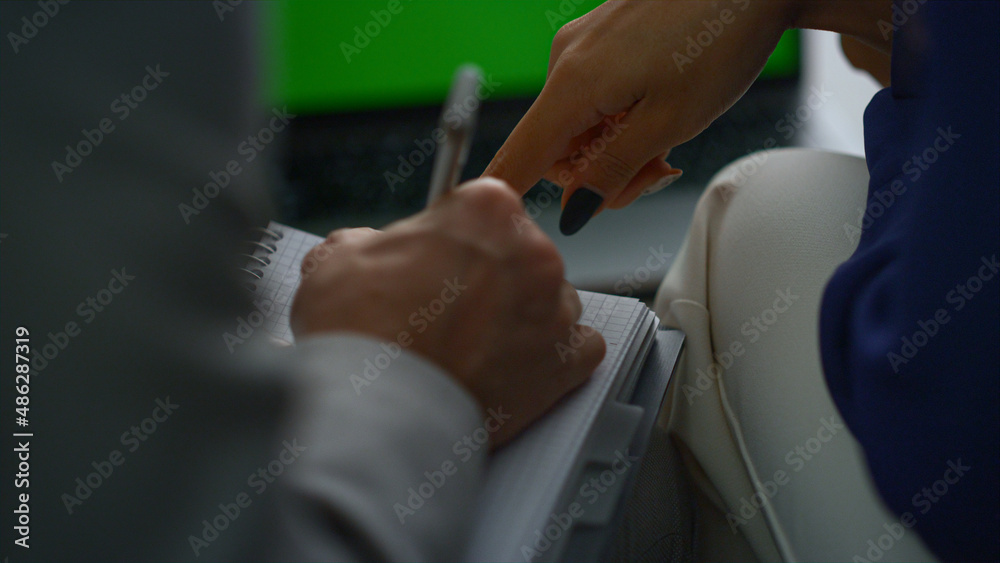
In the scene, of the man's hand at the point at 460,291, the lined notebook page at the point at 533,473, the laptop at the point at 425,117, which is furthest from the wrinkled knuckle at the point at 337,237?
the laptop at the point at 425,117

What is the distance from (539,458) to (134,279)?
0.67 feet

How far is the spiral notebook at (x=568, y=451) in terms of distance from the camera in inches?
11.8

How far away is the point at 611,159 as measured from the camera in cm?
48

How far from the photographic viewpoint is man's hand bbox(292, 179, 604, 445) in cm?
30

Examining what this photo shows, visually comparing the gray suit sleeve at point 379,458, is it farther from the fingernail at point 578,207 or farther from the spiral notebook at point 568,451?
the fingernail at point 578,207

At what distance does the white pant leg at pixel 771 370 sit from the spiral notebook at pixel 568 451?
67mm

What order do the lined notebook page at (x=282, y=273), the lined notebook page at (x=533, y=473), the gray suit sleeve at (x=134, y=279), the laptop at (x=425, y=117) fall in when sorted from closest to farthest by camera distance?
the gray suit sleeve at (x=134, y=279) < the lined notebook page at (x=533, y=473) < the lined notebook page at (x=282, y=273) < the laptop at (x=425, y=117)

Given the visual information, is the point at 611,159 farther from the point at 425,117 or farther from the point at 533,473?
the point at 425,117

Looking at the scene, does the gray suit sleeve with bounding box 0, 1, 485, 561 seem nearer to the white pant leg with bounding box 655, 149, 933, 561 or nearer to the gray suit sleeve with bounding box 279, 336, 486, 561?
the gray suit sleeve with bounding box 279, 336, 486, 561

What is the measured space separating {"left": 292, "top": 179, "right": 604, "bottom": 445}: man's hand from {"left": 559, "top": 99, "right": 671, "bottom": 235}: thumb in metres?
0.18

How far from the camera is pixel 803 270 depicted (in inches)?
17.9

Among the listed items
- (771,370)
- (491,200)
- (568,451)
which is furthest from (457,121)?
(771,370)

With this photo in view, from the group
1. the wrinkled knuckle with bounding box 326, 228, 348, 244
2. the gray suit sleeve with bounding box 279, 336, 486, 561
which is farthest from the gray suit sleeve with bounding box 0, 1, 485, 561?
the wrinkled knuckle with bounding box 326, 228, 348, 244

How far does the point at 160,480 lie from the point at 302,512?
0.19 feet
